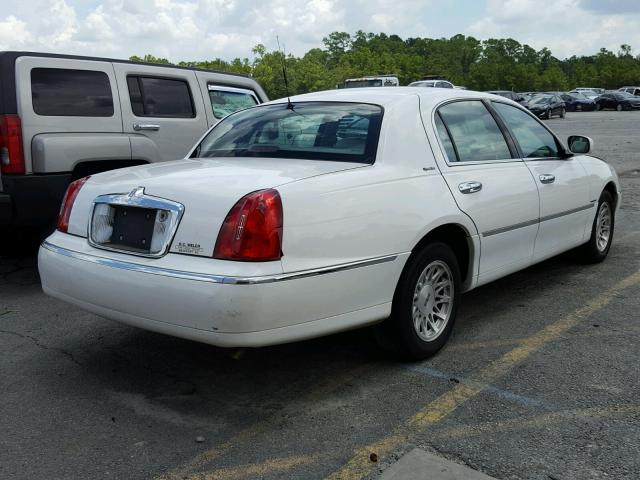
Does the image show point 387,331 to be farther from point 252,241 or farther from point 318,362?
point 252,241

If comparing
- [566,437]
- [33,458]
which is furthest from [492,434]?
[33,458]

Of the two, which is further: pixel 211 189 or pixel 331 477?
pixel 211 189

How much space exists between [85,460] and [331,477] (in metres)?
1.09

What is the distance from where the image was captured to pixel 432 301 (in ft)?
13.2

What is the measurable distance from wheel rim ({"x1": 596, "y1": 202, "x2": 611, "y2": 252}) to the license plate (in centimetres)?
416

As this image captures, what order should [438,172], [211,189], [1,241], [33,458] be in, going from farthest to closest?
[1,241], [438,172], [211,189], [33,458]

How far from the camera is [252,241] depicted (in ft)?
10.2

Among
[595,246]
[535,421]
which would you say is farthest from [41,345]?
[595,246]

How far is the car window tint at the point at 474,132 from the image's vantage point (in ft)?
14.4

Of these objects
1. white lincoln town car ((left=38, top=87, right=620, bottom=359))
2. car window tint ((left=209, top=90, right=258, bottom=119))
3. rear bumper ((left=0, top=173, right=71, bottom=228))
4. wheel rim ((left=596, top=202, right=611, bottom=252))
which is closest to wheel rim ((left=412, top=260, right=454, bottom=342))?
white lincoln town car ((left=38, top=87, right=620, bottom=359))

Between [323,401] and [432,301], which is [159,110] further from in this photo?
[323,401]

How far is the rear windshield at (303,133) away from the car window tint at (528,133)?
1417mm

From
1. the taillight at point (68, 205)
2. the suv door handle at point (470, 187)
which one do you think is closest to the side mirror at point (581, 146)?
the suv door handle at point (470, 187)

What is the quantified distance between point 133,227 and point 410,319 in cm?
158
